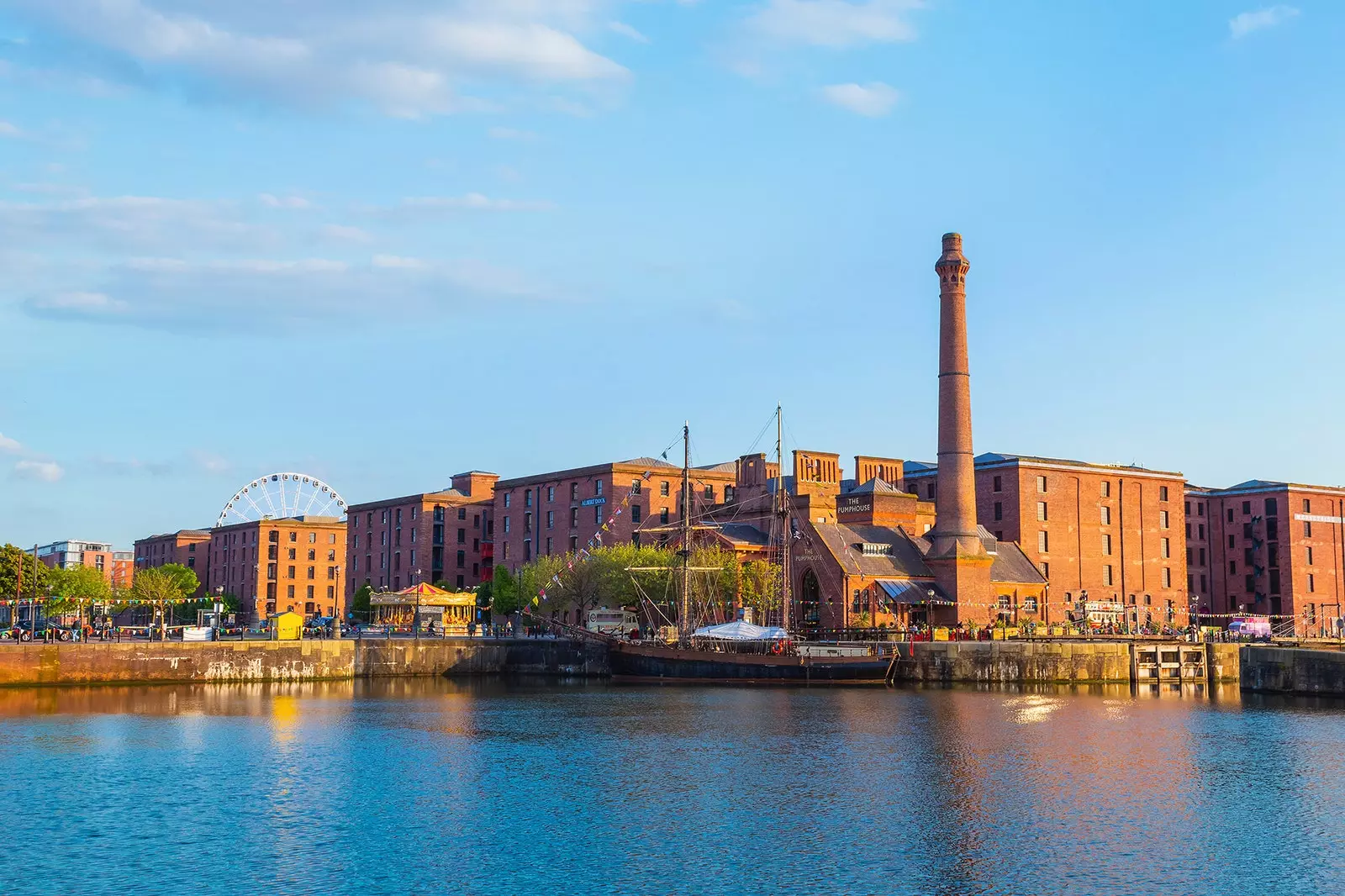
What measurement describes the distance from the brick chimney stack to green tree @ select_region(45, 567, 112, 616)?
7579 cm

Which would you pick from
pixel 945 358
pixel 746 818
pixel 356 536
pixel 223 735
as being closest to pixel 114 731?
pixel 223 735

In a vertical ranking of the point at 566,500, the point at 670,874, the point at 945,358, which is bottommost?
the point at 670,874

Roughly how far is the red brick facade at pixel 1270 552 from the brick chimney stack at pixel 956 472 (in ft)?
135

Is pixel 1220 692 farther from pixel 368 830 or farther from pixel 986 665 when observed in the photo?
pixel 368 830

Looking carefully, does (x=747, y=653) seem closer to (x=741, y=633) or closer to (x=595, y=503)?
(x=741, y=633)

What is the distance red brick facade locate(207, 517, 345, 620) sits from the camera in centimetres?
16800

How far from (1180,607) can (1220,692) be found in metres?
38.0

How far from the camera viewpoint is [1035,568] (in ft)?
335

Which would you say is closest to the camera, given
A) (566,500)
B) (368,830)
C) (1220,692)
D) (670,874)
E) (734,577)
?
(670,874)

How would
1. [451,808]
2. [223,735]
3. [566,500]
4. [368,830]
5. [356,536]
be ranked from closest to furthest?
[368,830], [451,808], [223,735], [566,500], [356,536]

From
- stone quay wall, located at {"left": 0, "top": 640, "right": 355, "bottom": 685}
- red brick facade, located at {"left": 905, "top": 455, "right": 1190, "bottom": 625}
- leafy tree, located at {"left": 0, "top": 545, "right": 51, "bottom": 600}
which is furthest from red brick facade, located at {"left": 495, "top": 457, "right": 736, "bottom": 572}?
leafy tree, located at {"left": 0, "top": 545, "right": 51, "bottom": 600}

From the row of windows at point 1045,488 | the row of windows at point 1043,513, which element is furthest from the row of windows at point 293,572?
the row of windows at point 1043,513

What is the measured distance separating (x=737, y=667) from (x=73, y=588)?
77.6 metres

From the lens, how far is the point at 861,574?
92000mm
